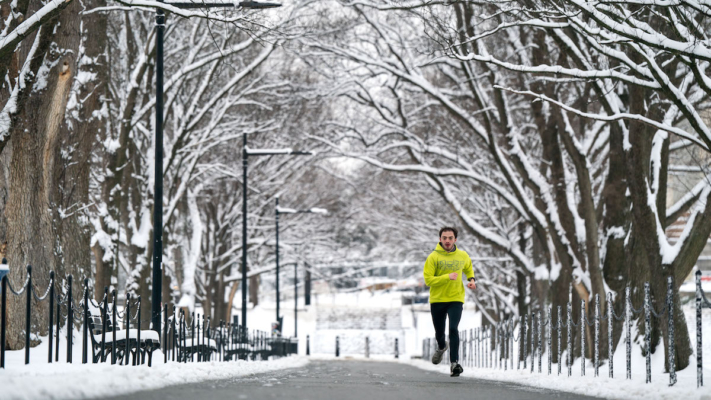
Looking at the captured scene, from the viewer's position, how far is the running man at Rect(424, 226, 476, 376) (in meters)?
10.6

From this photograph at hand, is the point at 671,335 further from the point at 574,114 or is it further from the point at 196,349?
the point at 196,349

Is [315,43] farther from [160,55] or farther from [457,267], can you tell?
[457,267]

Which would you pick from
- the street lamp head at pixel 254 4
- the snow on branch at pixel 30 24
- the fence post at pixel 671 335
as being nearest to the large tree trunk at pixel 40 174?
the snow on branch at pixel 30 24

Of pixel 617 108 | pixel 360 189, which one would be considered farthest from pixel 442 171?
pixel 360 189

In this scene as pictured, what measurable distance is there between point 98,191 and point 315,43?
12091 millimetres

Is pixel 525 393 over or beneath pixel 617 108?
beneath

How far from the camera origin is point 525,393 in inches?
333

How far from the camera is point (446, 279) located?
10.7 m

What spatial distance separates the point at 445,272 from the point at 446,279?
0.09 m

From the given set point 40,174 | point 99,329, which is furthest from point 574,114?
point 40,174

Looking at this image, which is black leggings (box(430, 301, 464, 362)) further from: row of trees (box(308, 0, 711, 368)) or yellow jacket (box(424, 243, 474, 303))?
row of trees (box(308, 0, 711, 368))

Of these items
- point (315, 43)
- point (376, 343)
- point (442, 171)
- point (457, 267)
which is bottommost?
point (376, 343)

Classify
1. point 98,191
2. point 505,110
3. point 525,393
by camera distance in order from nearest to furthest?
1. point 525,393
2. point 505,110
3. point 98,191

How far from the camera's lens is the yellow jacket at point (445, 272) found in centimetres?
1064
